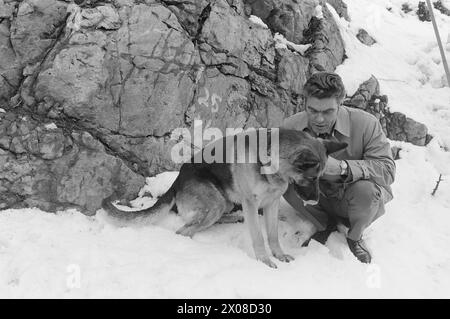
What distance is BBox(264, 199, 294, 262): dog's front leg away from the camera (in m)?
4.12

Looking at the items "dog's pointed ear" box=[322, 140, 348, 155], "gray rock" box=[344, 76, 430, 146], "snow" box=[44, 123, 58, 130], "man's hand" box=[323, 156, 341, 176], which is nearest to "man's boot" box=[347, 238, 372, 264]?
"man's hand" box=[323, 156, 341, 176]

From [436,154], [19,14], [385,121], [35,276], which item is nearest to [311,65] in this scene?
[385,121]

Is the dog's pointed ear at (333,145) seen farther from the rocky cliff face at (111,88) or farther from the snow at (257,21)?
the snow at (257,21)

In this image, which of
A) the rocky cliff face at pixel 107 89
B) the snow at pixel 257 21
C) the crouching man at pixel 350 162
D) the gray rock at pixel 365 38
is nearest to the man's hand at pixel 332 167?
the crouching man at pixel 350 162

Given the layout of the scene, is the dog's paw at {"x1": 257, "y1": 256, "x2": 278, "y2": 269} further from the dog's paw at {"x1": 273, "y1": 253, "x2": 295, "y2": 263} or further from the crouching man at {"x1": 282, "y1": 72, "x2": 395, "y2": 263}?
the crouching man at {"x1": 282, "y1": 72, "x2": 395, "y2": 263}

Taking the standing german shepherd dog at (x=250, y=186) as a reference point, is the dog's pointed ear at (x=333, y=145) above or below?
above

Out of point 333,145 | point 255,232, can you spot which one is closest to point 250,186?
point 255,232

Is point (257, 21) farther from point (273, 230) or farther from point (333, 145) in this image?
point (273, 230)

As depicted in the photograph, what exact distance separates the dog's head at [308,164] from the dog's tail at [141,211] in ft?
5.14

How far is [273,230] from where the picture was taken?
417cm

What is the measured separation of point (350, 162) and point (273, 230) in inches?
44.8

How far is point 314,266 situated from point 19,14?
4.93 metres

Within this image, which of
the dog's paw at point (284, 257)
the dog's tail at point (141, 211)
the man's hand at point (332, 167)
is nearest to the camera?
the man's hand at point (332, 167)

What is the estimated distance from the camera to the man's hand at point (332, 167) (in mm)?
3801
